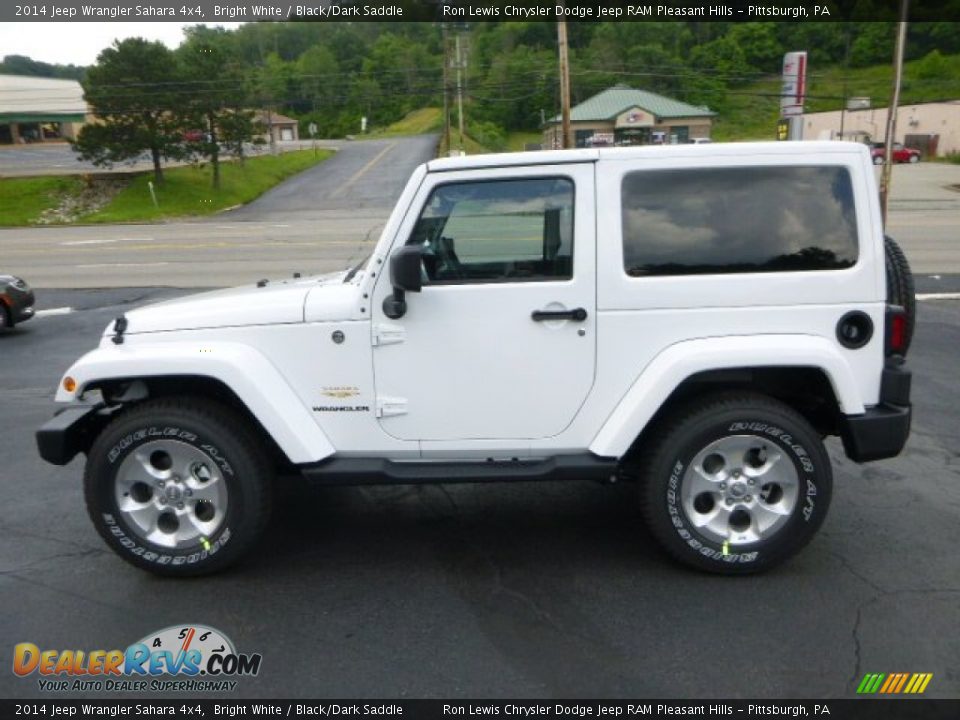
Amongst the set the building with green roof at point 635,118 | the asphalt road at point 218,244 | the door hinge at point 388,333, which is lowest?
the asphalt road at point 218,244

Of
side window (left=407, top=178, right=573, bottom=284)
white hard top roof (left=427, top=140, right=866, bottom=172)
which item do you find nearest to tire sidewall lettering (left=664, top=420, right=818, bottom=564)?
side window (left=407, top=178, right=573, bottom=284)

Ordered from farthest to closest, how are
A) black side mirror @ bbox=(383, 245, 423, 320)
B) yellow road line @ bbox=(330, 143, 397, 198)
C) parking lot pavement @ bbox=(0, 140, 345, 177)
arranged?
parking lot pavement @ bbox=(0, 140, 345, 177)
yellow road line @ bbox=(330, 143, 397, 198)
black side mirror @ bbox=(383, 245, 423, 320)

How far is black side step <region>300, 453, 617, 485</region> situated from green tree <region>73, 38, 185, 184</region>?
1427 inches

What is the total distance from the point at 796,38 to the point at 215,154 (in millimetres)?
82234

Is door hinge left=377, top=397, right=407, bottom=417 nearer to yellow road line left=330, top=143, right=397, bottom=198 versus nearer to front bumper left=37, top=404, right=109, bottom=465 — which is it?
front bumper left=37, top=404, right=109, bottom=465

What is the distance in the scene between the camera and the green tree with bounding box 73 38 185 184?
35312 millimetres

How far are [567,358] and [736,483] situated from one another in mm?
1014

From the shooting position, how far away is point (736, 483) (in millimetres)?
3859

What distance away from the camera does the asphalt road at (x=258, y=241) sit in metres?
16.5

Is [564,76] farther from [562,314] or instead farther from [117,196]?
[562,314]

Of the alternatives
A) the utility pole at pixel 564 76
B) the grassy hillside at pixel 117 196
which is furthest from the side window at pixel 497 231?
the grassy hillside at pixel 117 196

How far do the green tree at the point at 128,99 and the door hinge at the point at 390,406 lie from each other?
36.3m

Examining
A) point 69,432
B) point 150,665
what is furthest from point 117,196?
point 150,665

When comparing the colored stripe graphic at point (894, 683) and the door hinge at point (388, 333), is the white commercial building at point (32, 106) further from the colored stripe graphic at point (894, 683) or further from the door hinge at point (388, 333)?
the colored stripe graphic at point (894, 683)
